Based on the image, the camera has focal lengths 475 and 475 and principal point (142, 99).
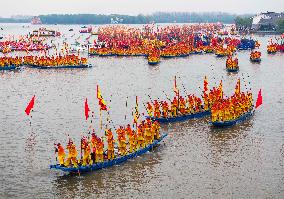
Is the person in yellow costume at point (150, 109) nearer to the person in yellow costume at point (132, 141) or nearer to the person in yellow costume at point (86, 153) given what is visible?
the person in yellow costume at point (132, 141)

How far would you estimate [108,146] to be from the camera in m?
21.0

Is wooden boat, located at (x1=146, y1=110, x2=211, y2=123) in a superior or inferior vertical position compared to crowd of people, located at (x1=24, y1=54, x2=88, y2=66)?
inferior

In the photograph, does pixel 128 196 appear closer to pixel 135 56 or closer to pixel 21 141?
pixel 21 141

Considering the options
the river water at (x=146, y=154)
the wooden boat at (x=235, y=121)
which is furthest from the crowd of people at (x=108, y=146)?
the wooden boat at (x=235, y=121)

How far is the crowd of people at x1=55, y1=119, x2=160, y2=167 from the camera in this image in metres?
19.7

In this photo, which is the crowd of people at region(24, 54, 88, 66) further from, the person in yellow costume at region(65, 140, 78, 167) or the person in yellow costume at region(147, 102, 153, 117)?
the person in yellow costume at region(65, 140, 78, 167)

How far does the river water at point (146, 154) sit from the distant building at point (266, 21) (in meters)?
79.5

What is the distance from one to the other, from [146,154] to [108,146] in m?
2.49

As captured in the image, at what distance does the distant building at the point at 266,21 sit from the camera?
11962 centimetres

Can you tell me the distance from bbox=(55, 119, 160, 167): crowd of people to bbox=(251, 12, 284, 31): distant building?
10229cm

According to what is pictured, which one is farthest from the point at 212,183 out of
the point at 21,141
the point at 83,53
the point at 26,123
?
the point at 83,53

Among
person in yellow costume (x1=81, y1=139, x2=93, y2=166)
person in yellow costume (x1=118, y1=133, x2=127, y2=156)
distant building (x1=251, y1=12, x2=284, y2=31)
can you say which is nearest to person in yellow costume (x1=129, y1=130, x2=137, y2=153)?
person in yellow costume (x1=118, y1=133, x2=127, y2=156)

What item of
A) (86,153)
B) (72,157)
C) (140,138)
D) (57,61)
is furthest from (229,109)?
(57,61)

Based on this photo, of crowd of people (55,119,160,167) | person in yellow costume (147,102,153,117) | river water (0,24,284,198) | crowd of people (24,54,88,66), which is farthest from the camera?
crowd of people (24,54,88,66)
